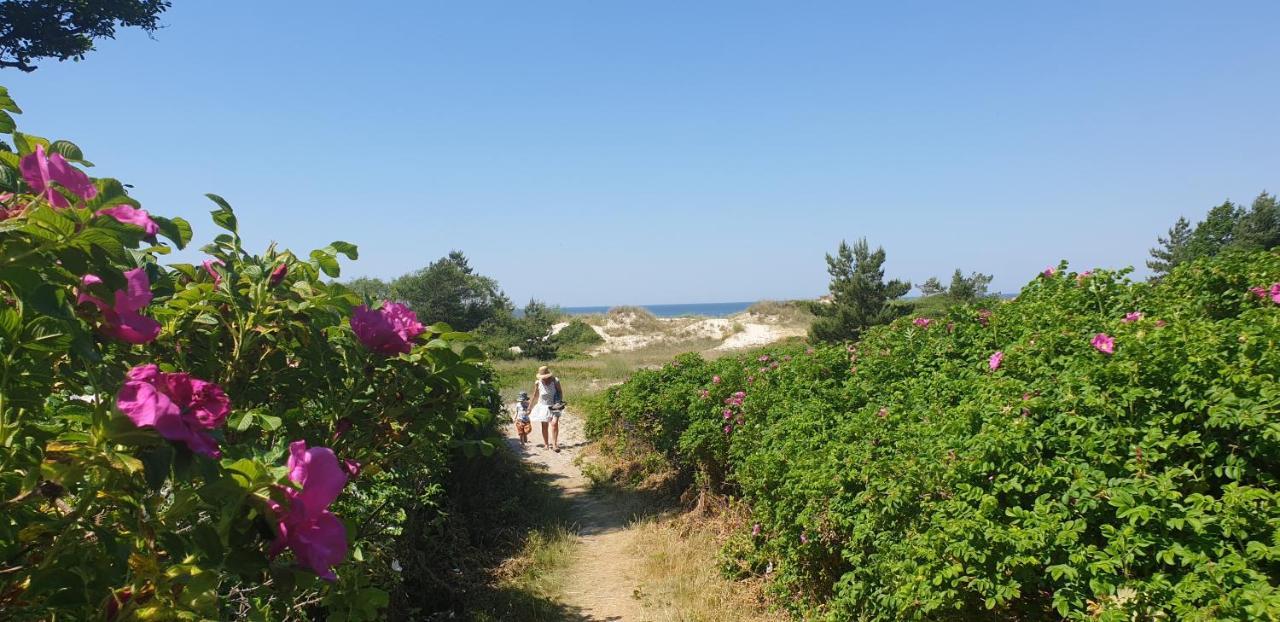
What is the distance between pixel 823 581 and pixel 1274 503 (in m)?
2.26

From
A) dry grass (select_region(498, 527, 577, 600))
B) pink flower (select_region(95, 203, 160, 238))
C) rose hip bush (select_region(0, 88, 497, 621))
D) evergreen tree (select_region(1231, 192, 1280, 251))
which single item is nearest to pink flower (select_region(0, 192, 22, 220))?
rose hip bush (select_region(0, 88, 497, 621))

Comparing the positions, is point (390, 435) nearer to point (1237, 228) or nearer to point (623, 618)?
point (623, 618)

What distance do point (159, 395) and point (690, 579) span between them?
4.64 m

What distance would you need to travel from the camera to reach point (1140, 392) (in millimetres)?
2291

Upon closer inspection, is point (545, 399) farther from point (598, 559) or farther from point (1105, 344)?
point (1105, 344)

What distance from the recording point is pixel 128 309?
0.99 meters

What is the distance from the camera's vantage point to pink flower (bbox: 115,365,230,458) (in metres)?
0.79

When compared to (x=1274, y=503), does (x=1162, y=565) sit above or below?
below

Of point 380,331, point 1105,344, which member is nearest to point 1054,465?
point 1105,344

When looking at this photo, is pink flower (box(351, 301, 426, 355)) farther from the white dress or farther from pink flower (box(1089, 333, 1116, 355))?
the white dress

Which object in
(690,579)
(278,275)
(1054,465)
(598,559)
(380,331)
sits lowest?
(598,559)

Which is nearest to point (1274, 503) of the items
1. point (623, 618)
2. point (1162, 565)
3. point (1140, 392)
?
point (1162, 565)

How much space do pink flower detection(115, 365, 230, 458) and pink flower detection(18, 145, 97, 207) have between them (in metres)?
→ 0.34

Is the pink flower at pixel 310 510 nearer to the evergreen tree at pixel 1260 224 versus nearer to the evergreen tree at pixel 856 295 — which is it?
the evergreen tree at pixel 856 295
